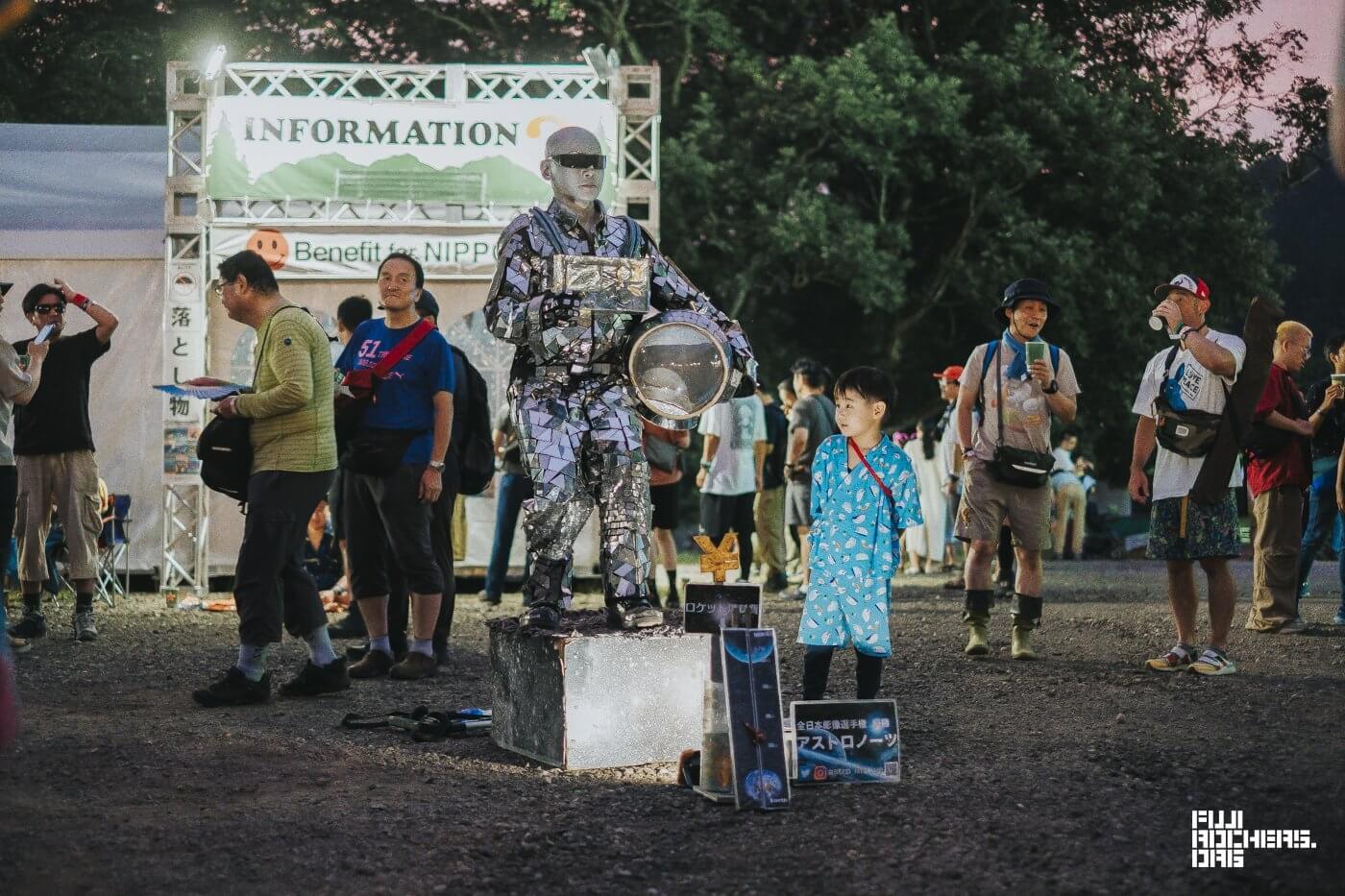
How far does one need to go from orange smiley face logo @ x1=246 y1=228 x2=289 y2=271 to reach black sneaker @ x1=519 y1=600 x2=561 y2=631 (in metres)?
8.17

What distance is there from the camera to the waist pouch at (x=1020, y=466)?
326 inches

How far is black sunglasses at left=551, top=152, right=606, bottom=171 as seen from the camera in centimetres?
590

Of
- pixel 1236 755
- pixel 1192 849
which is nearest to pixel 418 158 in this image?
pixel 1236 755

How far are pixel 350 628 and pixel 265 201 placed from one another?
496 cm

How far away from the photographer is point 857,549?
20.5 ft

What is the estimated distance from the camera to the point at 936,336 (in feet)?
89.8

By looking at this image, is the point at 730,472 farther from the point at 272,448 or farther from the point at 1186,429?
the point at 272,448

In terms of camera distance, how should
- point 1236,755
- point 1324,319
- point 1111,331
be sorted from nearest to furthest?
point 1236,755, point 1324,319, point 1111,331

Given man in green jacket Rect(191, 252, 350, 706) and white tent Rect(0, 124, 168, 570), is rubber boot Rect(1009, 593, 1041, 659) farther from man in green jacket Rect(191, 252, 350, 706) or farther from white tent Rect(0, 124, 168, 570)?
white tent Rect(0, 124, 168, 570)

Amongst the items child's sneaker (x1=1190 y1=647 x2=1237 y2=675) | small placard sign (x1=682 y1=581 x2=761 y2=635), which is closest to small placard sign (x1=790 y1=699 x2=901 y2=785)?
small placard sign (x1=682 y1=581 x2=761 y2=635)

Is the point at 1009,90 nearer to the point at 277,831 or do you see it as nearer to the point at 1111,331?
the point at 1111,331

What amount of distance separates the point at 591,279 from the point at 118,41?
19513mm

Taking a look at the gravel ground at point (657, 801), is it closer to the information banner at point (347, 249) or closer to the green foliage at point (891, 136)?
the information banner at point (347, 249)

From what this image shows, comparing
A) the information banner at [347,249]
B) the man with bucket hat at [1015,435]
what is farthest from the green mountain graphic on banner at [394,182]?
the man with bucket hat at [1015,435]
